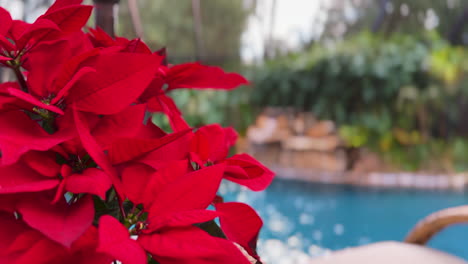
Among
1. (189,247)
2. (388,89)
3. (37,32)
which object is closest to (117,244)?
(189,247)

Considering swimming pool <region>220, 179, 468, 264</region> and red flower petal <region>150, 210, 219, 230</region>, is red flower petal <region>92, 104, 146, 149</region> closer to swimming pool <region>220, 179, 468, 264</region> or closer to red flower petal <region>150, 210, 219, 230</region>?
red flower petal <region>150, 210, 219, 230</region>

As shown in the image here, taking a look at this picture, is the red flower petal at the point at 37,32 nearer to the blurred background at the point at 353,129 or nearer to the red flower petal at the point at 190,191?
the red flower petal at the point at 190,191

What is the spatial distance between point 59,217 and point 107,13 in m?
0.29

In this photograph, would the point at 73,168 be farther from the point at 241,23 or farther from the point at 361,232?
the point at 241,23

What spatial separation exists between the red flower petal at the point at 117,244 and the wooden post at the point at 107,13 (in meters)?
0.30

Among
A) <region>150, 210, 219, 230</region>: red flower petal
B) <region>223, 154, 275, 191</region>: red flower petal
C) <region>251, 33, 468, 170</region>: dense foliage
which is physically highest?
<region>150, 210, 219, 230</region>: red flower petal

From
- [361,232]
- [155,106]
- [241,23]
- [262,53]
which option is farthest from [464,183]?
[241,23]

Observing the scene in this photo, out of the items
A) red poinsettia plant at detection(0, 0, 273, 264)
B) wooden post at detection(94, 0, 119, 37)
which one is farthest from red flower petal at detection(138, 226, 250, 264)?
wooden post at detection(94, 0, 119, 37)

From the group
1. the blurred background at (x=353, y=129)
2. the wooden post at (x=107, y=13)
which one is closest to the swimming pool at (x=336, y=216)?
the blurred background at (x=353, y=129)

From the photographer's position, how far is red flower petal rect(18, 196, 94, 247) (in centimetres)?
16

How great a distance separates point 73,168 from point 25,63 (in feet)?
0.25

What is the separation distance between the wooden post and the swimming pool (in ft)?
9.72

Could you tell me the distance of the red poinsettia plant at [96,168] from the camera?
0.18 m

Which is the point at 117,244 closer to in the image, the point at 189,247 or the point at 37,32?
the point at 189,247
